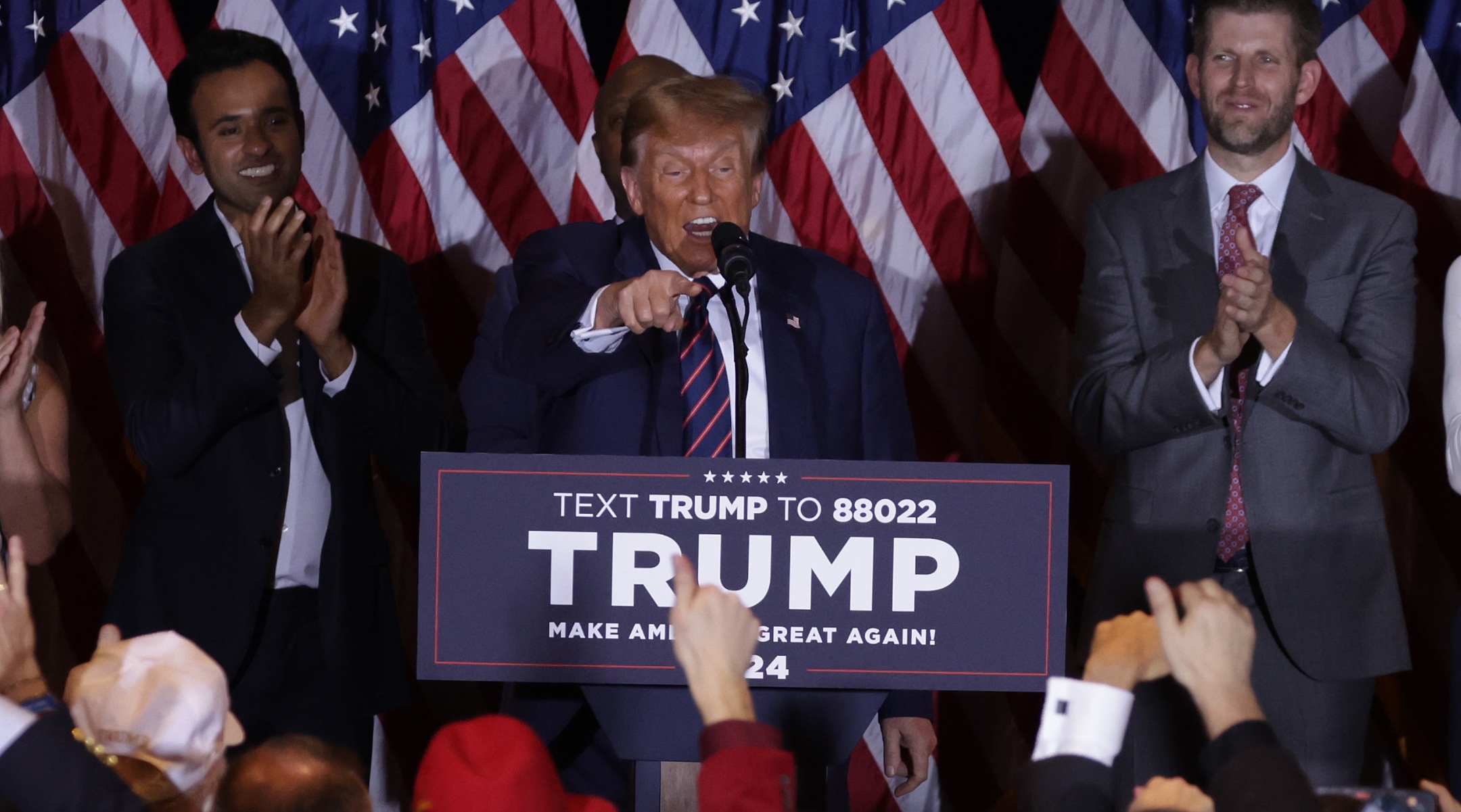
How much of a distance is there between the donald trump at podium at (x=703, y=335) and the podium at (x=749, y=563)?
14.3 inches

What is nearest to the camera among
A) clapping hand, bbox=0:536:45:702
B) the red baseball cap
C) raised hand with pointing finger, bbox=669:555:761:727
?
the red baseball cap

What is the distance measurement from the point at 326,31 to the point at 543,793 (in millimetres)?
2925

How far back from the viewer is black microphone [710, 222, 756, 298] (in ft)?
6.63

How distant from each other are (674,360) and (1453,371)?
4.85ft

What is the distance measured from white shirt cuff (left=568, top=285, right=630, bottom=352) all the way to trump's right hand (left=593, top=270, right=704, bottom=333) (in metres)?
0.27

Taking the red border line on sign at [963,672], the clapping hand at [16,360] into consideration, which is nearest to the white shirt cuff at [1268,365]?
the red border line on sign at [963,672]

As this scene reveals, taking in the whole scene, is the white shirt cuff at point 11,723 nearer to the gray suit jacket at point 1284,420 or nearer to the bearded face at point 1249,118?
the gray suit jacket at point 1284,420

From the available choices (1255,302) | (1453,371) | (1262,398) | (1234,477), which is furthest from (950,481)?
(1453,371)

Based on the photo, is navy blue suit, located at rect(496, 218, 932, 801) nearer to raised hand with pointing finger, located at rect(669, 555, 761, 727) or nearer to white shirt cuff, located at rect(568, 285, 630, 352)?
white shirt cuff, located at rect(568, 285, 630, 352)

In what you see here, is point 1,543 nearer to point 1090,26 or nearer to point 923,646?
point 923,646

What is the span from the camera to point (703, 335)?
2.54 meters

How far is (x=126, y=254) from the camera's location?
3256 millimetres

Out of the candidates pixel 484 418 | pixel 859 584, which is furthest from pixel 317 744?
pixel 484 418

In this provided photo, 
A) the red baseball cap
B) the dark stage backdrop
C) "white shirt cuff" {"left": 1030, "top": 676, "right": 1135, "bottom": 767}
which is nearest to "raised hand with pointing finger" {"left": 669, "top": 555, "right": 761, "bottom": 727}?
the red baseball cap
